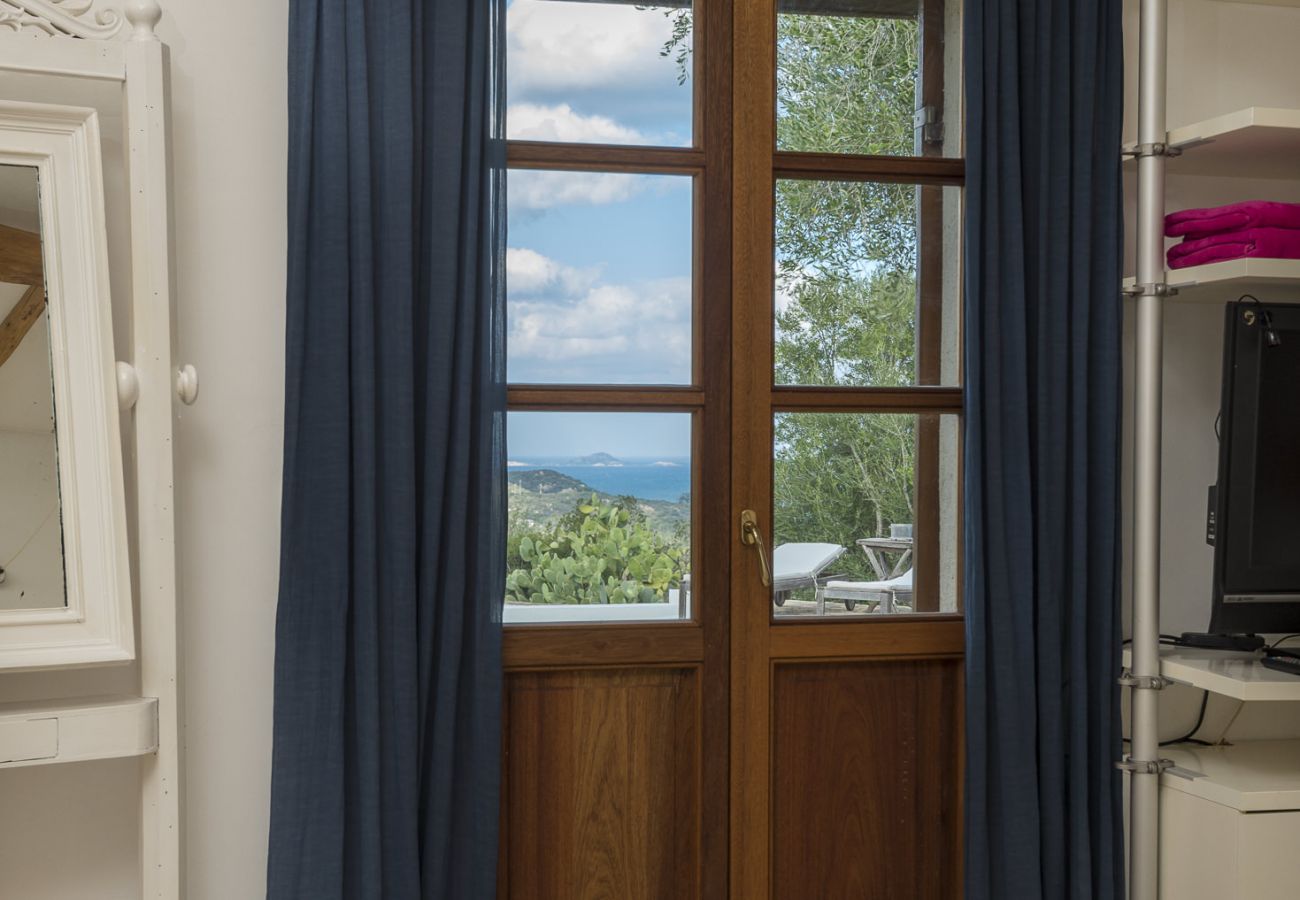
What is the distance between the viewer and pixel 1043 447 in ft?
7.02

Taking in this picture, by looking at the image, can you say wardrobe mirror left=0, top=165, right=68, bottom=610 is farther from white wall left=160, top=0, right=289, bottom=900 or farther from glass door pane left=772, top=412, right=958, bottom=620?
glass door pane left=772, top=412, right=958, bottom=620

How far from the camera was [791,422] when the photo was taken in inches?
85.8

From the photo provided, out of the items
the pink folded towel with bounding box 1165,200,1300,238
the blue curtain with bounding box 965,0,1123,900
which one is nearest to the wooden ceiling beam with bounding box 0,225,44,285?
the blue curtain with bounding box 965,0,1123,900

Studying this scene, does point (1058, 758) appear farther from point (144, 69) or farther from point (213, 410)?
point (144, 69)

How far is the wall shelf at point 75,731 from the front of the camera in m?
1.68

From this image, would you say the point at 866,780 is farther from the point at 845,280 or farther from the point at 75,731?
the point at 75,731

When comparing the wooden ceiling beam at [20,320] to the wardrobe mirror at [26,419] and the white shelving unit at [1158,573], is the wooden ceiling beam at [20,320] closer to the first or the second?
the wardrobe mirror at [26,419]

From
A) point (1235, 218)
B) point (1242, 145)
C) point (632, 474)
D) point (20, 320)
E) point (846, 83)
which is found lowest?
point (632, 474)

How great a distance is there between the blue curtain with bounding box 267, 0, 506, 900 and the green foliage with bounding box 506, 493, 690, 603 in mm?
110

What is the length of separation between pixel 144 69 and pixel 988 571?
1782 mm

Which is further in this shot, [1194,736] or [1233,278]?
[1194,736]

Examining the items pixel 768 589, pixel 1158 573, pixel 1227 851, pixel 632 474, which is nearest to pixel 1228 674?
pixel 1158 573

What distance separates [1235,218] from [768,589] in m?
1.14

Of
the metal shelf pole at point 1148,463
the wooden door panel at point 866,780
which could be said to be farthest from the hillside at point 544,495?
the metal shelf pole at point 1148,463
